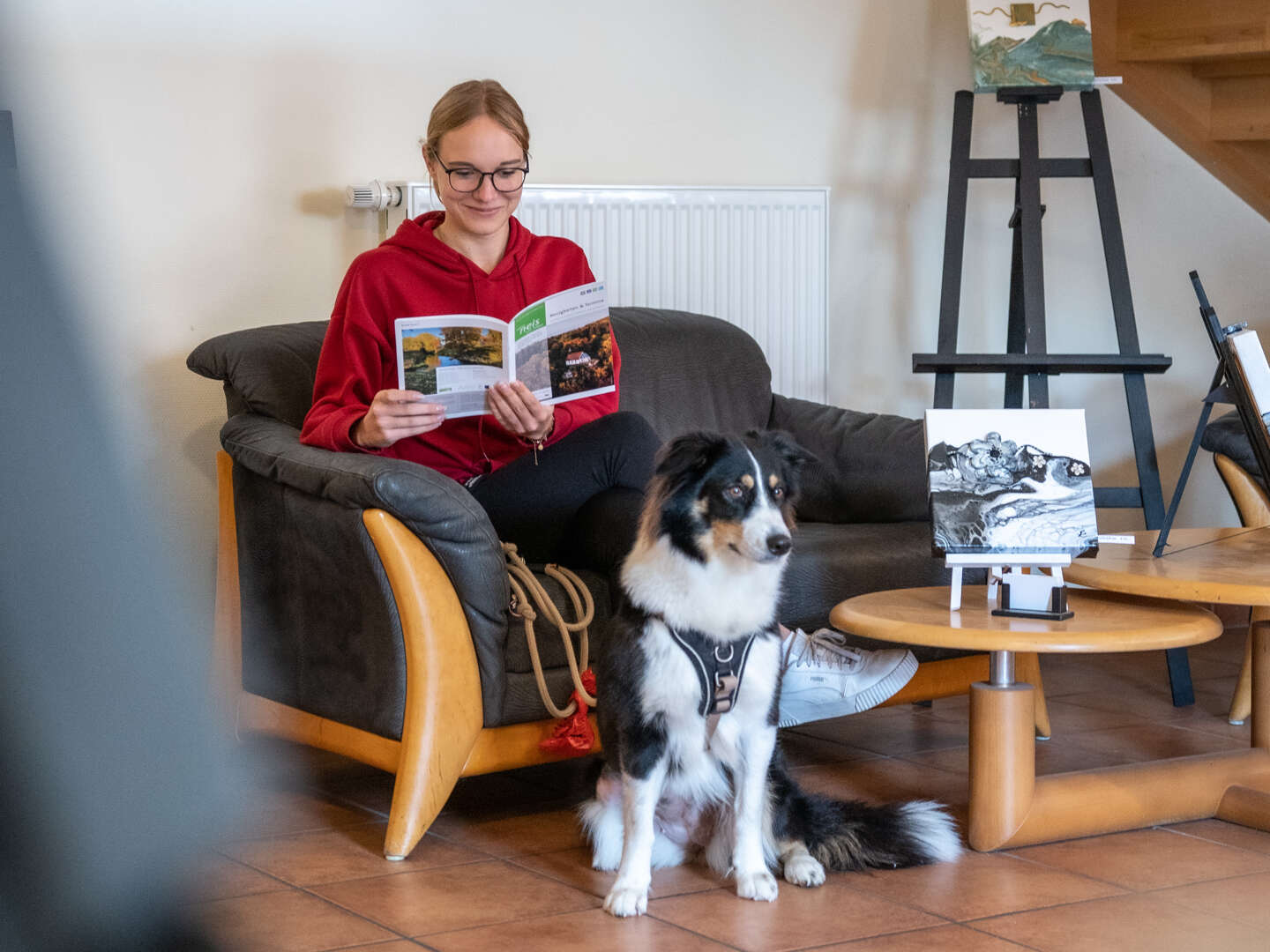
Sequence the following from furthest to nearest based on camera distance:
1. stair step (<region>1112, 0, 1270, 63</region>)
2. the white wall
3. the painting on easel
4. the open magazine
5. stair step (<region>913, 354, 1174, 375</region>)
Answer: stair step (<region>1112, 0, 1270, 63</region>)
the painting on easel
stair step (<region>913, 354, 1174, 375</region>)
the white wall
the open magazine

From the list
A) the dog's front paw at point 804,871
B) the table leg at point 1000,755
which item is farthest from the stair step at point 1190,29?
the dog's front paw at point 804,871

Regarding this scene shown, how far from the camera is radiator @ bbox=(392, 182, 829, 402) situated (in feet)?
11.3

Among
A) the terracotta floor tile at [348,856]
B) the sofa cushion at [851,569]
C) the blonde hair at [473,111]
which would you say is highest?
the blonde hair at [473,111]

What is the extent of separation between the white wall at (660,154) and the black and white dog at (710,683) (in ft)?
2.88

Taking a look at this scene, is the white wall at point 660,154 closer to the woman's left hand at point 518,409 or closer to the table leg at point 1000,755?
the woman's left hand at point 518,409

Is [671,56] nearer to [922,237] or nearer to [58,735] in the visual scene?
[922,237]

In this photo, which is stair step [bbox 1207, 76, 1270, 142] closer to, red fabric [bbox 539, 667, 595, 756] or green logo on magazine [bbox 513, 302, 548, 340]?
green logo on magazine [bbox 513, 302, 548, 340]

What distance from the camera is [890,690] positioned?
233cm

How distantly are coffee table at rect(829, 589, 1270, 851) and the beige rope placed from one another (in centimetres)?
41

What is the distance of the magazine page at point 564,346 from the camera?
219 cm

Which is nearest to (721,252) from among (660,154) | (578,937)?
(660,154)

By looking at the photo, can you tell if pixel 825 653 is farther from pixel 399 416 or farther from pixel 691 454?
pixel 399 416

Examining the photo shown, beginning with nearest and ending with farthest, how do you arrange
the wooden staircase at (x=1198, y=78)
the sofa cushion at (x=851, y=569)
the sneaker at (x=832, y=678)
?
the sneaker at (x=832, y=678) < the sofa cushion at (x=851, y=569) < the wooden staircase at (x=1198, y=78)

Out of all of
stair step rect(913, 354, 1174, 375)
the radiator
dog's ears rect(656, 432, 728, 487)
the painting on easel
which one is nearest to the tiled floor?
dog's ears rect(656, 432, 728, 487)
